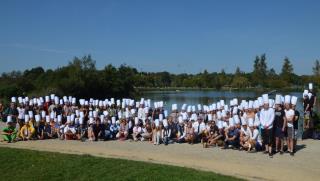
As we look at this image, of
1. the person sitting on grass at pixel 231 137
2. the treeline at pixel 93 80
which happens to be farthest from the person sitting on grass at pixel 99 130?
the treeline at pixel 93 80

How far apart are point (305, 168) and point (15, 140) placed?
11946 mm

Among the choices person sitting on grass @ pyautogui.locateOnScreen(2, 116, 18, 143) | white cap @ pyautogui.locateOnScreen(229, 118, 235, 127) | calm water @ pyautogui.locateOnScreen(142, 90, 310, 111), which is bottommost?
calm water @ pyautogui.locateOnScreen(142, 90, 310, 111)

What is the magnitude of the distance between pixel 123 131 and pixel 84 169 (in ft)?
23.3

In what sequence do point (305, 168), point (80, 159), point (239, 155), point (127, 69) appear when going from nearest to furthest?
point (305, 168)
point (80, 159)
point (239, 155)
point (127, 69)

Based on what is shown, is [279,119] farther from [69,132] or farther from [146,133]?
[69,132]

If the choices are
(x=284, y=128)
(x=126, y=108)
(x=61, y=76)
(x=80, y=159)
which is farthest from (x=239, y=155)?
(x=61, y=76)

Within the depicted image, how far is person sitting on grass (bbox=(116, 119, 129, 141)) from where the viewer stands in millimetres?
19031

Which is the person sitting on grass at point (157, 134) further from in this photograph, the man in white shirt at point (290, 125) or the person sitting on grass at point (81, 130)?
the man in white shirt at point (290, 125)

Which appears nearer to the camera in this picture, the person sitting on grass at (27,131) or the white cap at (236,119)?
the white cap at (236,119)

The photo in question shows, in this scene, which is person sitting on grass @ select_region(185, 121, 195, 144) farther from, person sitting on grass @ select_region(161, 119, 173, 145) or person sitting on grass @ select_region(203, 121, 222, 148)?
person sitting on grass @ select_region(203, 121, 222, 148)

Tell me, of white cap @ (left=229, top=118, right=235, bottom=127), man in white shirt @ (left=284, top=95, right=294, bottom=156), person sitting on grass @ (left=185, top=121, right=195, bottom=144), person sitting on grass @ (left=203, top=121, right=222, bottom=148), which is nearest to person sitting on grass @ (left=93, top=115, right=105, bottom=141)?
person sitting on grass @ (left=185, top=121, right=195, bottom=144)

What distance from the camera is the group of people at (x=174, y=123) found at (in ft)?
48.9

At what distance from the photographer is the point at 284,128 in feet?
48.0

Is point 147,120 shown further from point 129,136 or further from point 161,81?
point 161,81
